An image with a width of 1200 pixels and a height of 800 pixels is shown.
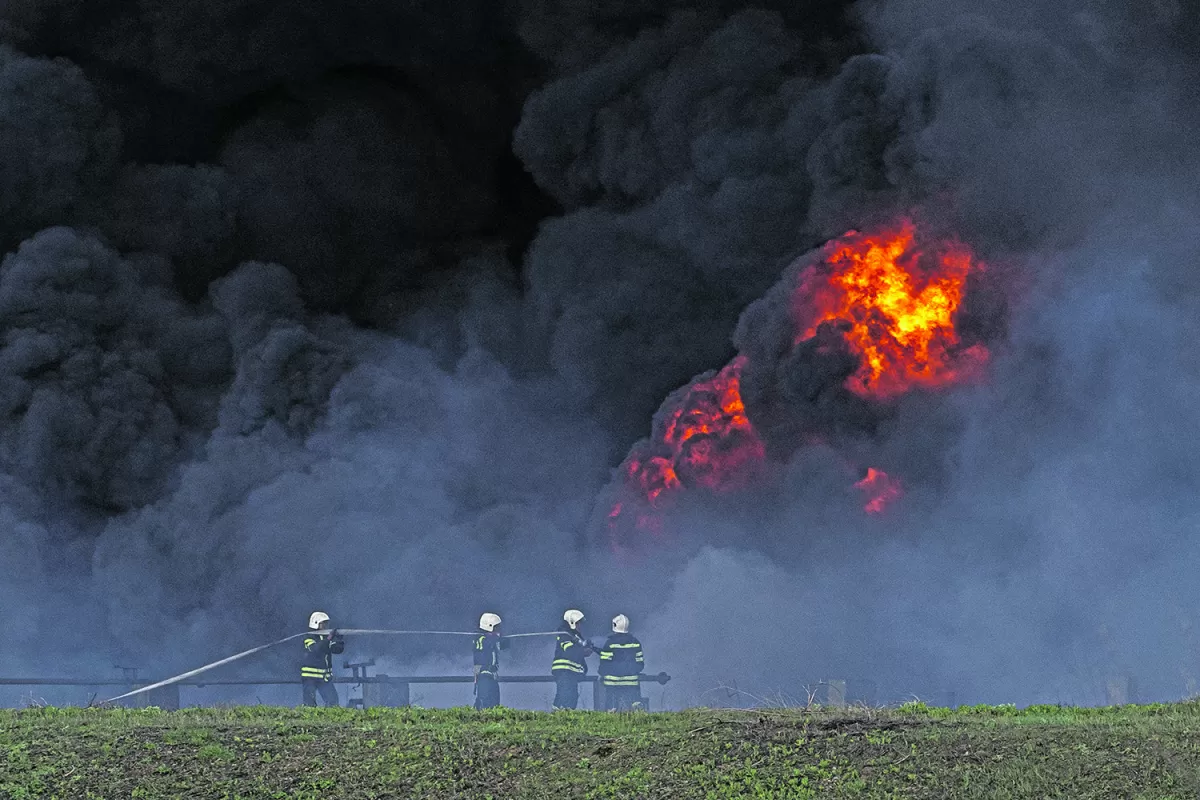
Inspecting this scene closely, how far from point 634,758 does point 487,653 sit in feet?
38.8

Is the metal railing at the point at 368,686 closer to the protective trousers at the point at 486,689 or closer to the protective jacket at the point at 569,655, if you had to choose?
the protective jacket at the point at 569,655

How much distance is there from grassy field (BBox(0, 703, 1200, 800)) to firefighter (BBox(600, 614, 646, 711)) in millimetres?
7778

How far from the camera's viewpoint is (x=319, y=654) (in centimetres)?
2800

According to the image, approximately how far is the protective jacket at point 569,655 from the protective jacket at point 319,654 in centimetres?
383

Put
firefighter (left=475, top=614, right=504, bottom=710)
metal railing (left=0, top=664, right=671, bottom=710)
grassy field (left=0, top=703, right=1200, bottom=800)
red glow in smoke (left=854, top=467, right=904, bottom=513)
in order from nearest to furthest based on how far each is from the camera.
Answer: grassy field (left=0, top=703, right=1200, bottom=800) < metal railing (left=0, top=664, right=671, bottom=710) < firefighter (left=475, top=614, right=504, bottom=710) < red glow in smoke (left=854, top=467, right=904, bottom=513)

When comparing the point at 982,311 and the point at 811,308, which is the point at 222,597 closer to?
the point at 811,308

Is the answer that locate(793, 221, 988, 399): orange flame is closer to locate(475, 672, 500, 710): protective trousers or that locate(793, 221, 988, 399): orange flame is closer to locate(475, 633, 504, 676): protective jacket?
locate(475, 633, 504, 676): protective jacket

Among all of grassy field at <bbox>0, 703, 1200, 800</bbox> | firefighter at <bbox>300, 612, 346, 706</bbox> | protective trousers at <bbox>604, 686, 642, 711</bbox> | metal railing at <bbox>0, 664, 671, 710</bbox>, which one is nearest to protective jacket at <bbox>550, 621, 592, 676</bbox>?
metal railing at <bbox>0, 664, 671, 710</bbox>

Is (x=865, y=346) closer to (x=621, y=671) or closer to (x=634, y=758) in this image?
(x=621, y=671)

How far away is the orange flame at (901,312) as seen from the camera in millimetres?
40656

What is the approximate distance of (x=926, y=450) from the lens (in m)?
39.2

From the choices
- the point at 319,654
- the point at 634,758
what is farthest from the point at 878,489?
the point at 634,758

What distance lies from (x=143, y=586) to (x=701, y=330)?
18.6 m

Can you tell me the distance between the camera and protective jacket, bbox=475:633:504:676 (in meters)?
28.1
